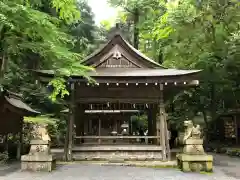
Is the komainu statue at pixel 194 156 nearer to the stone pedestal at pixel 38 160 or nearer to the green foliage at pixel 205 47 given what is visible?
the stone pedestal at pixel 38 160

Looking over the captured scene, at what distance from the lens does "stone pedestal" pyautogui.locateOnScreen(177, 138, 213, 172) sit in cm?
1050

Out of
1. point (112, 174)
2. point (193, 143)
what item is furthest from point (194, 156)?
point (112, 174)

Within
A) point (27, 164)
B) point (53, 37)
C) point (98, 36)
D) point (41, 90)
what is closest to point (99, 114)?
point (41, 90)

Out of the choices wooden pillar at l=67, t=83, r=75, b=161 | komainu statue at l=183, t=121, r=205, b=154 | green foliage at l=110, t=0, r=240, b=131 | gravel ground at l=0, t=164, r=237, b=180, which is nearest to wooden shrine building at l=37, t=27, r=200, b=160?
wooden pillar at l=67, t=83, r=75, b=161

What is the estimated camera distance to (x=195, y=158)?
34.6 feet

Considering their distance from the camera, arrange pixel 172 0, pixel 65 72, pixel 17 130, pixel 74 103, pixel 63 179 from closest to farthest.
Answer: pixel 63 179
pixel 65 72
pixel 74 103
pixel 17 130
pixel 172 0

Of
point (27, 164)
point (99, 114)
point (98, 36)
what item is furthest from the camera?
point (98, 36)

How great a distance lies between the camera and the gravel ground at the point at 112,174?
931 cm

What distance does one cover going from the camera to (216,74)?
792 inches

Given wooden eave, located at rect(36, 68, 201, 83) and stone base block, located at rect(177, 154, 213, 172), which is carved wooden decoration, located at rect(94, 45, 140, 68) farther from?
stone base block, located at rect(177, 154, 213, 172)

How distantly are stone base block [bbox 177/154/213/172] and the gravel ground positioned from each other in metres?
0.32

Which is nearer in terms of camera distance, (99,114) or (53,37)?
(53,37)

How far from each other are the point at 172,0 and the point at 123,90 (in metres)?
10.9

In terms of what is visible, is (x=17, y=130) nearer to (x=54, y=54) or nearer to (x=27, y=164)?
(x=27, y=164)
